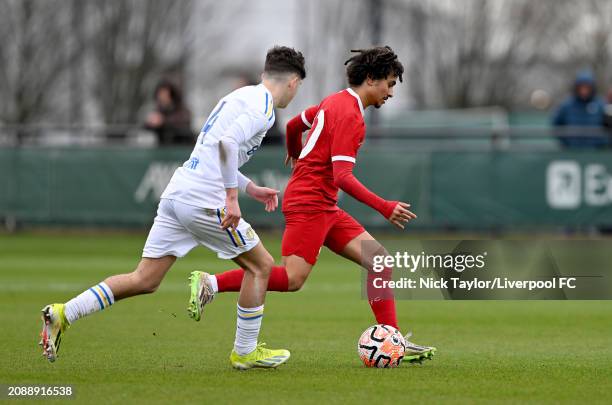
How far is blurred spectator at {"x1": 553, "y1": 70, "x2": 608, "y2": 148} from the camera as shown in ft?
72.5

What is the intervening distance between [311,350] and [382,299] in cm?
90

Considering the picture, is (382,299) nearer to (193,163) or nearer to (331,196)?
(331,196)

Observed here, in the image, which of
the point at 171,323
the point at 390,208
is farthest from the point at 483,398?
the point at 171,323

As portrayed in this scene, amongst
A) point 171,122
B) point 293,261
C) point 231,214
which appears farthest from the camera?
point 171,122

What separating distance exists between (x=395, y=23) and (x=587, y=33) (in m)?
6.30

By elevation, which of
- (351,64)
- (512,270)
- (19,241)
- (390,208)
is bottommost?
(19,241)

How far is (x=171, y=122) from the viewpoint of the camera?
2294 centimetres

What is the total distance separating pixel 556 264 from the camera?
43.0 feet

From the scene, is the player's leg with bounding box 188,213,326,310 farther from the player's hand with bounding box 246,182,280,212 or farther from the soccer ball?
the soccer ball

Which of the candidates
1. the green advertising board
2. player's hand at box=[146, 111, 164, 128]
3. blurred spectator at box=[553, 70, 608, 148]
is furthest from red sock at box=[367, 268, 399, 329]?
player's hand at box=[146, 111, 164, 128]

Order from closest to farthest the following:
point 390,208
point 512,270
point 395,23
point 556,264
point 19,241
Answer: point 390,208, point 512,270, point 556,264, point 19,241, point 395,23

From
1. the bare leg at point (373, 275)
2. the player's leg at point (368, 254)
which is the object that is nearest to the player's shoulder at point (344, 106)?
the player's leg at point (368, 254)

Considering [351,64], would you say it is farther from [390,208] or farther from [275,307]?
[275,307]

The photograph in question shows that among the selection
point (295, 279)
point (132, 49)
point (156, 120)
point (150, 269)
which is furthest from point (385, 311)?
point (132, 49)
